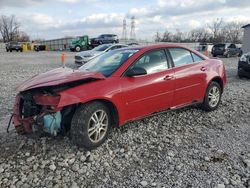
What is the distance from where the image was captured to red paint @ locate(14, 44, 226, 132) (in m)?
4.17

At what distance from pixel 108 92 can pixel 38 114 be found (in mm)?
1056

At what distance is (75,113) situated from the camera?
163 inches

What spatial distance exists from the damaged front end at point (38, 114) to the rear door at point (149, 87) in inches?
42.6

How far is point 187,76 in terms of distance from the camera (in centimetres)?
551

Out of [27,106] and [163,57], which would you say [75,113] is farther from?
[163,57]

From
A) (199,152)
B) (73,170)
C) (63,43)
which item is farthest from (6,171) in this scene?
(63,43)

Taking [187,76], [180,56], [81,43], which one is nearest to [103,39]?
[81,43]

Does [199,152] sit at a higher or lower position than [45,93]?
lower

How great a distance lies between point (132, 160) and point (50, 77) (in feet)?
5.90

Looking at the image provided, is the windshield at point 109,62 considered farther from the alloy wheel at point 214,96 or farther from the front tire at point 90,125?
the alloy wheel at point 214,96

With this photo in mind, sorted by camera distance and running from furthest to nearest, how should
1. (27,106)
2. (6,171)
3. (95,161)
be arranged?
(27,106)
(95,161)
(6,171)

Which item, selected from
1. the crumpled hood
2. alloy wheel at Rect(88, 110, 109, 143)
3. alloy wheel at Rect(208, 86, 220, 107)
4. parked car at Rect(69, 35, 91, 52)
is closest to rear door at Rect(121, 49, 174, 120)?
alloy wheel at Rect(88, 110, 109, 143)

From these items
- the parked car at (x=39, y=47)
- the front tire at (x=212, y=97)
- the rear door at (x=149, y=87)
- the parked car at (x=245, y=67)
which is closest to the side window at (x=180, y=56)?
the rear door at (x=149, y=87)

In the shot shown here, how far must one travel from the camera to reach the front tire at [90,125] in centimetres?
411
